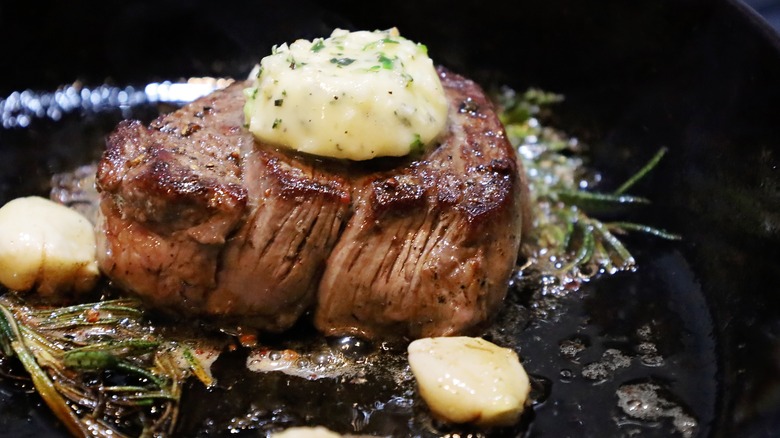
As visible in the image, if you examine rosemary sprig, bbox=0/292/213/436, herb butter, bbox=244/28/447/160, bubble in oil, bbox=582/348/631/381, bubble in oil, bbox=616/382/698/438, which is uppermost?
herb butter, bbox=244/28/447/160

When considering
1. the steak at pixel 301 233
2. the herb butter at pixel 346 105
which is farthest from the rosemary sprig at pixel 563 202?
the herb butter at pixel 346 105

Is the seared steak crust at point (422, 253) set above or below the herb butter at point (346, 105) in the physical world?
below

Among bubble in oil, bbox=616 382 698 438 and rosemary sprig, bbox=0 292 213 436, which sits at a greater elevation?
bubble in oil, bbox=616 382 698 438

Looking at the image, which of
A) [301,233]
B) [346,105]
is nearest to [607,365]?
[301,233]

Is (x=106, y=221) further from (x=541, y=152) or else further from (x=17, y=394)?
(x=541, y=152)

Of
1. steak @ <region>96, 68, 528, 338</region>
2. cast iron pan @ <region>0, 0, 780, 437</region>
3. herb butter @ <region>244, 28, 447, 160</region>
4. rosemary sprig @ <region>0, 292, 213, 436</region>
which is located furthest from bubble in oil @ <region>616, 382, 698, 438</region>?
rosemary sprig @ <region>0, 292, 213, 436</region>

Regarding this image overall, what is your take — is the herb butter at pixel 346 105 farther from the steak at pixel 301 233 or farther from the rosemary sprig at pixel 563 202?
the rosemary sprig at pixel 563 202

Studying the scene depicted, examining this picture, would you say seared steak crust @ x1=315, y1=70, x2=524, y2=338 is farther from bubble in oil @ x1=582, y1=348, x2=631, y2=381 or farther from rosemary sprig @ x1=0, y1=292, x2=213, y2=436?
rosemary sprig @ x1=0, y1=292, x2=213, y2=436
